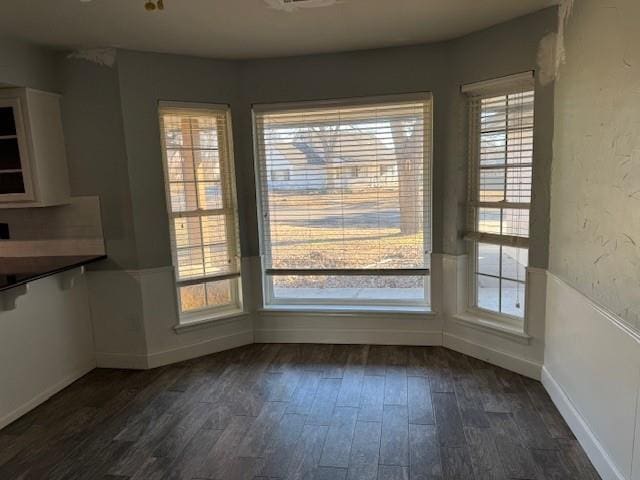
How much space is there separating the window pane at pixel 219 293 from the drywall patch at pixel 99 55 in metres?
1.83

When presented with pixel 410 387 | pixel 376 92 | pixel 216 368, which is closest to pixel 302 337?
pixel 216 368

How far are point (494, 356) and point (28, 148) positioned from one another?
364cm

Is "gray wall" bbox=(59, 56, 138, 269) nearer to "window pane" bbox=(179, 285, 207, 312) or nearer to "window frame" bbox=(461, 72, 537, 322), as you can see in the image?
"window pane" bbox=(179, 285, 207, 312)

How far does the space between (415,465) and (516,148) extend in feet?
7.05

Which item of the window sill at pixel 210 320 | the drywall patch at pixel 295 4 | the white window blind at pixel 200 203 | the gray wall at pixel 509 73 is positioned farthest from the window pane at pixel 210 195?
the gray wall at pixel 509 73

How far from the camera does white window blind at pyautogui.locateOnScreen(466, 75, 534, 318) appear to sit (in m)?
3.02

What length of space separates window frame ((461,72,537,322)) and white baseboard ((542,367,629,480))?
473 mm

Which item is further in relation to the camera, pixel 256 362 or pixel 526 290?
pixel 256 362

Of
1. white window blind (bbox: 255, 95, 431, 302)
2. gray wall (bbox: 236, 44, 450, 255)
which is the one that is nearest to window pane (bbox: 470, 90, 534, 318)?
gray wall (bbox: 236, 44, 450, 255)

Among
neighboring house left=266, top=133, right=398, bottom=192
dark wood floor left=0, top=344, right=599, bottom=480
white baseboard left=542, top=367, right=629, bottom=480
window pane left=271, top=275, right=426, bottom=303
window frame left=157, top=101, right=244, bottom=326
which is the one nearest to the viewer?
white baseboard left=542, top=367, right=629, bottom=480

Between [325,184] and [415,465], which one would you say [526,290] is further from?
[325,184]

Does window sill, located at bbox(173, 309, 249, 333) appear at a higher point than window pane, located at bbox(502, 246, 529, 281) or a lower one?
lower

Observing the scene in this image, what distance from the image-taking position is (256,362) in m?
3.51

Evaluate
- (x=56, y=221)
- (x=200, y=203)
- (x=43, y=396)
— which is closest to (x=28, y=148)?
(x=56, y=221)
